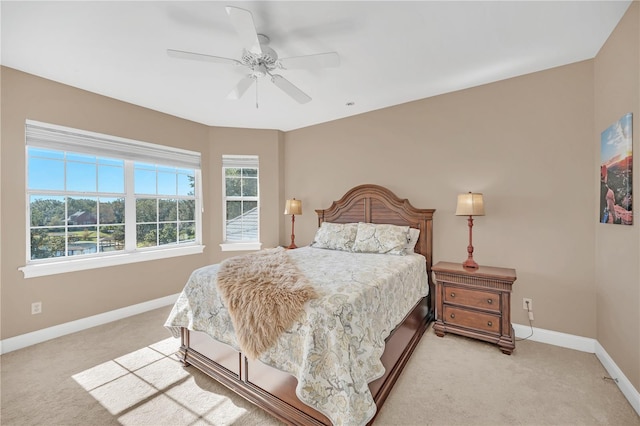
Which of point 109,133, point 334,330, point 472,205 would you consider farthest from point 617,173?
point 109,133

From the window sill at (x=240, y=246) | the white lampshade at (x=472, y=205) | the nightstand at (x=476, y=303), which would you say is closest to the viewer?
the nightstand at (x=476, y=303)

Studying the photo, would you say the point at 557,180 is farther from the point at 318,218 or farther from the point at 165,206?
the point at 165,206

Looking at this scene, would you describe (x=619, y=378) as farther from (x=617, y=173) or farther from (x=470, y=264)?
(x=617, y=173)

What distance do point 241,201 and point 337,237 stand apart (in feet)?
6.36

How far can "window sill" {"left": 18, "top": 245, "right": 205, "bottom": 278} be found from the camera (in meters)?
2.75

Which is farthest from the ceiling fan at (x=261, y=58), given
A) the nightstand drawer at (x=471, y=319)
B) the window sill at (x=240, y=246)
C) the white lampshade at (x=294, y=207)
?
the window sill at (x=240, y=246)

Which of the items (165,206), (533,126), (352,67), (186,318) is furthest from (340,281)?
(165,206)

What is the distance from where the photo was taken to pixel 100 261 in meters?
3.20

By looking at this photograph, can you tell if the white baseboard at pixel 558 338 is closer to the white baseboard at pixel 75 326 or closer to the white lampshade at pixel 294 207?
the white lampshade at pixel 294 207

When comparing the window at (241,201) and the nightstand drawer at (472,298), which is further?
the window at (241,201)

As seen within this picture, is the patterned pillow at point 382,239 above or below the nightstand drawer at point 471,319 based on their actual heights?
above

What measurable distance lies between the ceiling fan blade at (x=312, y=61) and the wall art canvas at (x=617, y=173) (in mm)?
2061

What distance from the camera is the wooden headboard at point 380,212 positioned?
3.29 metres

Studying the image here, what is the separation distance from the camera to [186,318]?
2.26 m
